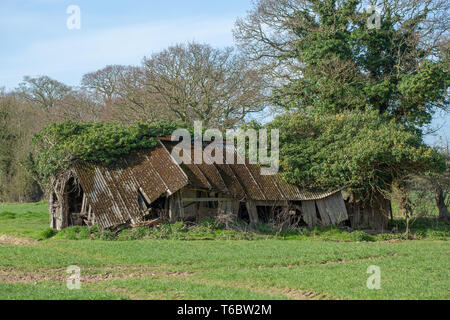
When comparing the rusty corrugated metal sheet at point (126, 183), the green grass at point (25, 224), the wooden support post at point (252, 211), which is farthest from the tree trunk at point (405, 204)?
the green grass at point (25, 224)

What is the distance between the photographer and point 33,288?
11672 millimetres

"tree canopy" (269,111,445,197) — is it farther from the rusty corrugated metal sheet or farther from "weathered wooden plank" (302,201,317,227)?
the rusty corrugated metal sheet

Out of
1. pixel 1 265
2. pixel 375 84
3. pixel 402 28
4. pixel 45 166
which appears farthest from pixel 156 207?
pixel 402 28

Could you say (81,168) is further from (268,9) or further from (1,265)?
(268,9)

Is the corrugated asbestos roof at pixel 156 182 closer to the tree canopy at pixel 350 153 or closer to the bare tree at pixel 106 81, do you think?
the tree canopy at pixel 350 153

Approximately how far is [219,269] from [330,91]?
18.9 meters

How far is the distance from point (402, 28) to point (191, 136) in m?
15.7

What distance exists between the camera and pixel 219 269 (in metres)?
15.1

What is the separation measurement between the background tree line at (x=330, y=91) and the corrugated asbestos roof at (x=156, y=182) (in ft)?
5.04

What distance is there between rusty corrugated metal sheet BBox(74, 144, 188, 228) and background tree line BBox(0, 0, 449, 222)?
6632mm

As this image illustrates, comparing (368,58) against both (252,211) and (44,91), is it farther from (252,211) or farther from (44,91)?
(44,91)

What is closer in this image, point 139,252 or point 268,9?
point 139,252

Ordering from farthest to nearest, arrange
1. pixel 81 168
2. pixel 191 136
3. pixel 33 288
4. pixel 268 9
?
pixel 268 9
pixel 191 136
pixel 81 168
pixel 33 288

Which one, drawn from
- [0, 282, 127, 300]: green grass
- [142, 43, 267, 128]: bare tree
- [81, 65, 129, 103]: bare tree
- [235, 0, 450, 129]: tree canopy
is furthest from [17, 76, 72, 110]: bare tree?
[0, 282, 127, 300]: green grass
